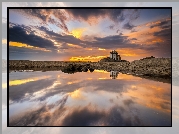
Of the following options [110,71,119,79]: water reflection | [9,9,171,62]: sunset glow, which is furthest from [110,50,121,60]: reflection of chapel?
[110,71,119,79]: water reflection

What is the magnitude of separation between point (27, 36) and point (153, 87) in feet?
7.98

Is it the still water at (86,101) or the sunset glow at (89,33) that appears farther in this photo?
the sunset glow at (89,33)

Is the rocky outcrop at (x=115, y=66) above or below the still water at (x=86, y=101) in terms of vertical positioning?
above

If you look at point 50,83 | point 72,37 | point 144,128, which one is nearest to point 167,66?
point 144,128

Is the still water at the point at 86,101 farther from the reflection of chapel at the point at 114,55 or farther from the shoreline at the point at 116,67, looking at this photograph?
the reflection of chapel at the point at 114,55

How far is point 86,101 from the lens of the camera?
3900 millimetres

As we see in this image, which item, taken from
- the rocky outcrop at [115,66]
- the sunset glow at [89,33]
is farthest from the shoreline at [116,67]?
the sunset glow at [89,33]

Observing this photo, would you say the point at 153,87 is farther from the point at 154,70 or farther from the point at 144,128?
the point at 144,128

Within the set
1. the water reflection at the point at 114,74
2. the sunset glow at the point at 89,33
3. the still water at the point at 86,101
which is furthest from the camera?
the water reflection at the point at 114,74

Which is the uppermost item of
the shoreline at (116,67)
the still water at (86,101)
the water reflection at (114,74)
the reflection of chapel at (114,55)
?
the reflection of chapel at (114,55)

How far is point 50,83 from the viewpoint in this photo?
397 centimetres

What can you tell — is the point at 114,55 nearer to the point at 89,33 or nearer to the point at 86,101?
the point at 89,33

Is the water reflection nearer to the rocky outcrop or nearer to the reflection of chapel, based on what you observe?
the rocky outcrop

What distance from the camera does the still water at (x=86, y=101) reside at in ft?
12.4
